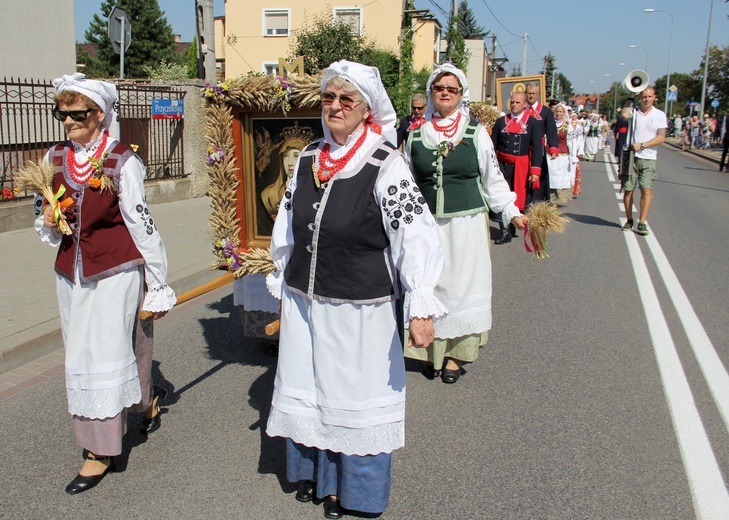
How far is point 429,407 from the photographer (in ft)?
15.0

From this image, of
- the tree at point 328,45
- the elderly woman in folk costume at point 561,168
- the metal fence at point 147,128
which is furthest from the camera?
the tree at point 328,45

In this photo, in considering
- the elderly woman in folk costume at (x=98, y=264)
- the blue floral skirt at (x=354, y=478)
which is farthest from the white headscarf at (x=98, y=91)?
the blue floral skirt at (x=354, y=478)

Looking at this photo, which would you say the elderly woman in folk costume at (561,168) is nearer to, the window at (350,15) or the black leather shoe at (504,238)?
the black leather shoe at (504,238)

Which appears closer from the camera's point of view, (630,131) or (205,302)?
(205,302)

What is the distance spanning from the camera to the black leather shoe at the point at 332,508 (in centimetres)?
330

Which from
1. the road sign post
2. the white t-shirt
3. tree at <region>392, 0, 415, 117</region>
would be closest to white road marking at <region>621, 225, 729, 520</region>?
the white t-shirt

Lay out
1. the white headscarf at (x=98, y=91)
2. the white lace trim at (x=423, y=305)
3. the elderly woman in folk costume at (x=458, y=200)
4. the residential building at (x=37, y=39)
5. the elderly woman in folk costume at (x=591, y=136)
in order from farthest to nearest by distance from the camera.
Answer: the elderly woman in folk costume at (x=591, y=136) → the residential building at (x=37, y=39) → the elderly woman in folk costume at (x=458, y=200) → the white headscarf at (x=98, y=91) → the white lace trim at (x=423, y=305)

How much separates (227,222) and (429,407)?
175 centimetres

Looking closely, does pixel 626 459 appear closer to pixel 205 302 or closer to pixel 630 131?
pixel 205 302

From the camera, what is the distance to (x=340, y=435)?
320cm

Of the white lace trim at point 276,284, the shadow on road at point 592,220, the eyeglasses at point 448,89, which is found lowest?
the shadow on road at point 592,220

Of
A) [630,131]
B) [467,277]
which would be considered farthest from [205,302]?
[630,131]

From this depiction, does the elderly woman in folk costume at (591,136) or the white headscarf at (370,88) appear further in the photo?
the elderly woman in folk costume at (591,136)

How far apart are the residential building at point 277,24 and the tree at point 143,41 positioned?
12.3m
